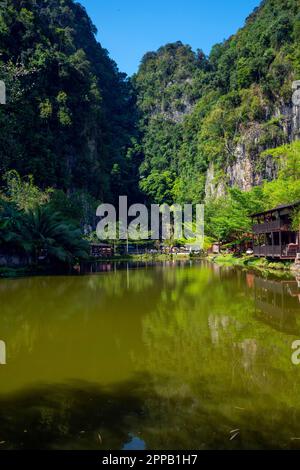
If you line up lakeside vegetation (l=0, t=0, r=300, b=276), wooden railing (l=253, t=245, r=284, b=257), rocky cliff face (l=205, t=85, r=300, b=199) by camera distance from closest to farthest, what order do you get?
wooden railing (l=253, t=245, r=284, b=257)
lakeside vegetation (l=0, t=0, r=300, b=276)
rocky cliff face (l=205, t=85, r=300, b=199)

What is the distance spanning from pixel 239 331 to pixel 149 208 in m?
78.4

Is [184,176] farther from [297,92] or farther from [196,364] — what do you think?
[196,364]

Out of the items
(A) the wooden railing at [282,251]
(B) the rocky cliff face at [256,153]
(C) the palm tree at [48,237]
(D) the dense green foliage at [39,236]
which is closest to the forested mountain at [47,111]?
(D) the dense green foliage at [39,236]

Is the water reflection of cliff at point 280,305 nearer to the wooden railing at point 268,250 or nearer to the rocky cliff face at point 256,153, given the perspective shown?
the wooden railing at point 268,250

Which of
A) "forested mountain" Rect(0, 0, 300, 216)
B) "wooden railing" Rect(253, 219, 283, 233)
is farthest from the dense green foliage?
"wooden railing" Rect(253, 219, 283, 233)

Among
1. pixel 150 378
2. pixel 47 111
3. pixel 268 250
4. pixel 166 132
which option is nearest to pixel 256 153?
pixel 47 111

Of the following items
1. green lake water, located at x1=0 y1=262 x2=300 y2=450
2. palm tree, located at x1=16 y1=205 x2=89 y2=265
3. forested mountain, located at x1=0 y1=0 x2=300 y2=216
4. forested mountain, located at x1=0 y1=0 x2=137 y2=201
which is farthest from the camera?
forested mountain, located at x1=0 y1=0 x2=300 y2=216

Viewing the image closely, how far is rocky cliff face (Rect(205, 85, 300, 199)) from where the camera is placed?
172 feet

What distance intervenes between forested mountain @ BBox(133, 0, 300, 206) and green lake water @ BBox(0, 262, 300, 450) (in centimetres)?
4541

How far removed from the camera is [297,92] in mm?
51125

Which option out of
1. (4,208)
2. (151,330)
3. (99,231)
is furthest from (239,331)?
(99,231)

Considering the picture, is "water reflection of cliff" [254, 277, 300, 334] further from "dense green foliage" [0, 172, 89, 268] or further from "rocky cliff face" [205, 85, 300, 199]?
"rocky cliff face" [205, 85, 300, 199]

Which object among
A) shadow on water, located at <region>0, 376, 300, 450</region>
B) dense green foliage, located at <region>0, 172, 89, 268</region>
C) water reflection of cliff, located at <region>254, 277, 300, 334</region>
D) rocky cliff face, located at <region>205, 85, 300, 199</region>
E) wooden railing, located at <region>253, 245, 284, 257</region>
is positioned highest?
rocky cliff face, located at <region>205, 85, 300, 199</region>

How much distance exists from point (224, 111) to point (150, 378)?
64.0 m
